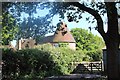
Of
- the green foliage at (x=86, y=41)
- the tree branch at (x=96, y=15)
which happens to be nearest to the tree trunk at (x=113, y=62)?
the tree branch at (x=96, y=15)

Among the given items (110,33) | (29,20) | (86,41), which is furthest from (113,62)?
(86,41)

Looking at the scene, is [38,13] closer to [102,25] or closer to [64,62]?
[102,25]

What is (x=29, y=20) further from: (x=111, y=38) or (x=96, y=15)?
(x=111, y=38)

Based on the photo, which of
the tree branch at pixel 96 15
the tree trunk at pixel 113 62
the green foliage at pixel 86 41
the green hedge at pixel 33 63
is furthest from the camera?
the green foliage at pixel 86 41

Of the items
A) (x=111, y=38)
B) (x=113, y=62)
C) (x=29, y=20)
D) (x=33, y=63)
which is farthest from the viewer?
(x=33, y=63)

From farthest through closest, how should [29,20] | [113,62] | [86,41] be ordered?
1. [86,41]
2. [113,62]
3. [29,20]

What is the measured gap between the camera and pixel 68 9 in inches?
585

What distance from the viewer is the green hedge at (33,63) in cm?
1988

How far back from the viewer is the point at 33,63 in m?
22.4

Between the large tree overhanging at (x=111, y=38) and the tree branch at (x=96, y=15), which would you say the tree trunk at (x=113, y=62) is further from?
the tree branch at (x=96, y=15)

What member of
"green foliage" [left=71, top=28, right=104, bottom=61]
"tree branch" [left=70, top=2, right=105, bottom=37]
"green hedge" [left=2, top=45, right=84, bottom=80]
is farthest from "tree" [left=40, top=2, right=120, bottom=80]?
"green foliage" [left=71, top=28, right=104, bottom=61]

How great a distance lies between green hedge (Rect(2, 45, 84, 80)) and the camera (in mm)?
19875

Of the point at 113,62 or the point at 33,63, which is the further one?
the point at 33,63

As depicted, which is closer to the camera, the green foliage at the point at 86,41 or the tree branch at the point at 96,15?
the tree branch at the point at 96,15
